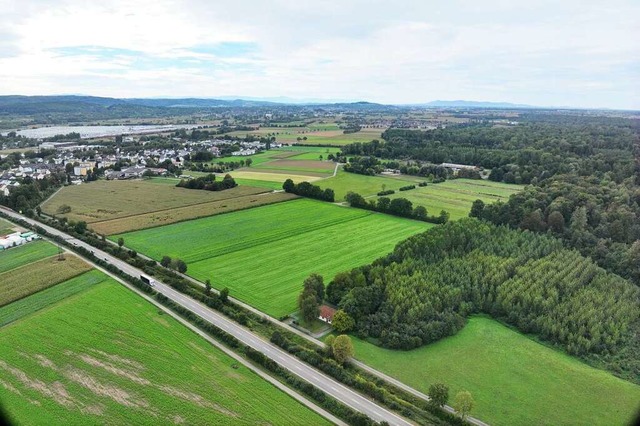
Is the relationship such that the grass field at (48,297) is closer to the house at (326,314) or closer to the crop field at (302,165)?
the house at (326,314)

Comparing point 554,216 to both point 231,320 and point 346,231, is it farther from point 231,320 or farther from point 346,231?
point 231,320

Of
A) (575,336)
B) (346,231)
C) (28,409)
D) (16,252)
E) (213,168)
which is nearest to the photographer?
(28,409)

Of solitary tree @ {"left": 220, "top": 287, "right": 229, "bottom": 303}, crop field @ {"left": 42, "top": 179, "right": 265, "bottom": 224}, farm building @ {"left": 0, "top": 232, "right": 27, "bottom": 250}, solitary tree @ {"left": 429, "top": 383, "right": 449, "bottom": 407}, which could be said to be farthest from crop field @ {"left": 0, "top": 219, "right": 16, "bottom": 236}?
solitary tree @ {"left": 429, "top": 383, "right": 449, "bottom": 407}

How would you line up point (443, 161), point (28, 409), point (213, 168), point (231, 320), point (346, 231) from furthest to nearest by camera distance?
point (443, 161), point (213, 168), point (346, 231), point (231, 320), point (28, 409)

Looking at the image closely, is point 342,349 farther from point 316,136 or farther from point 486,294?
point 316,136

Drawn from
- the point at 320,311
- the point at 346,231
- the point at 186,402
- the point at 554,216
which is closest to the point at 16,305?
the point at 186,402

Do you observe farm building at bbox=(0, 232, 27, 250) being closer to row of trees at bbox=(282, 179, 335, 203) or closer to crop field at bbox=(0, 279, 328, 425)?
crop field at bbox=(0, 279, 328, 425)
